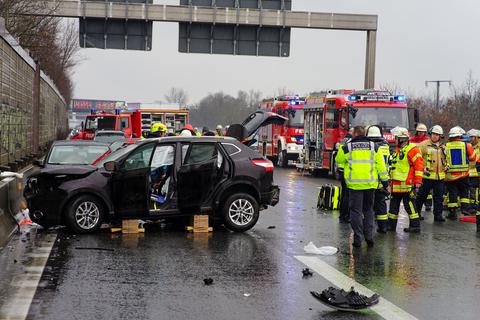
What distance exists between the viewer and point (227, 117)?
413 feet

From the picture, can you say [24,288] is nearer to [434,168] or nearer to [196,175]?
[196,175]

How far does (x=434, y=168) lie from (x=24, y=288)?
901cm

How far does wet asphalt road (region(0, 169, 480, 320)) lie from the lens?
694cm

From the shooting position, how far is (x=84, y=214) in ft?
37.7

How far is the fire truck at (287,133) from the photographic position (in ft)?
109

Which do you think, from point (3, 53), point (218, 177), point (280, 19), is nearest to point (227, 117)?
point (280, 19)

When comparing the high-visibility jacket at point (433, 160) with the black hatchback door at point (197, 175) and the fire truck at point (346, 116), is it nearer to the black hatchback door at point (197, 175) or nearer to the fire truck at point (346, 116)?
the black hatchback door at point (197, 175)

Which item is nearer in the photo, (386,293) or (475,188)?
(386,293)

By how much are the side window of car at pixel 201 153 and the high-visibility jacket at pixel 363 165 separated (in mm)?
2234

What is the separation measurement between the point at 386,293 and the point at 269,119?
770 cm

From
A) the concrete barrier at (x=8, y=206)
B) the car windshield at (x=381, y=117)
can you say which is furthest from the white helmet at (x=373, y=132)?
the car windshield at (x=381, y=117)

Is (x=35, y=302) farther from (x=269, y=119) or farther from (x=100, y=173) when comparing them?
(x=269, y=119)

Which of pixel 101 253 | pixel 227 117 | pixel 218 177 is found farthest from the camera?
pixel 227 117

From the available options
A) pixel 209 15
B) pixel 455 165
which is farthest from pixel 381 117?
pixel 209 15
